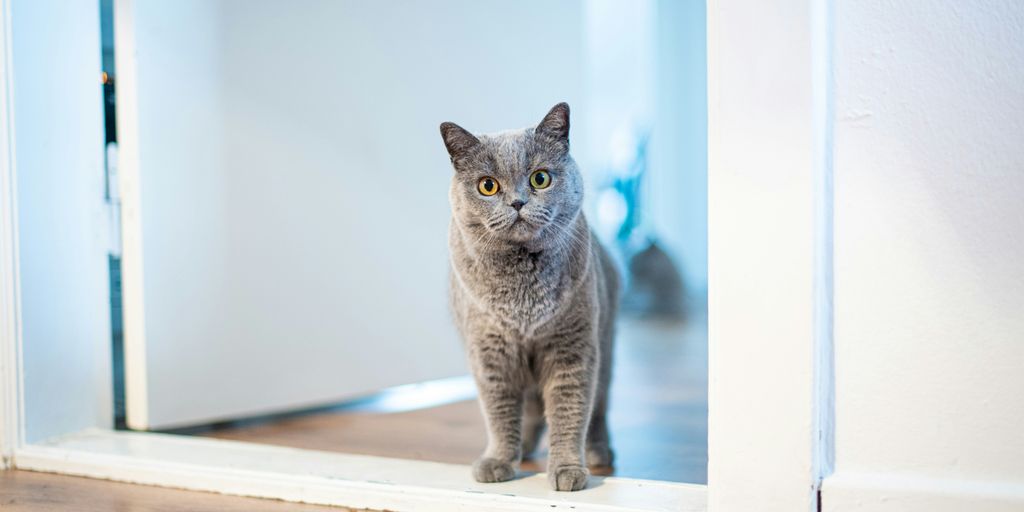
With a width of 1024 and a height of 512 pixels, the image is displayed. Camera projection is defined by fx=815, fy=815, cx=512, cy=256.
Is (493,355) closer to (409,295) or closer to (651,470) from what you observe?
(651,470)

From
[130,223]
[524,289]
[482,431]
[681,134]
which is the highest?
[681,134]

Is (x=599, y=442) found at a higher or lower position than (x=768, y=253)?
lower

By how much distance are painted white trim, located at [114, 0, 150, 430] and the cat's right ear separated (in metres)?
0.82

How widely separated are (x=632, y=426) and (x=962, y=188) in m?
1.05

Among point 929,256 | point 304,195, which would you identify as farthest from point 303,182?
point 929,256

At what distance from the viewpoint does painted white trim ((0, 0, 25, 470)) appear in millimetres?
1513

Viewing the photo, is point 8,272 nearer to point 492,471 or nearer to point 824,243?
point 492,471

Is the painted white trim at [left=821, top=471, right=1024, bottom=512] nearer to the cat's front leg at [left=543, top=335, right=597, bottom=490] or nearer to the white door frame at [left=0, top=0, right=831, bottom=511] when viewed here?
the white door frame at [left=0, top=0, right=831, bottom=511]

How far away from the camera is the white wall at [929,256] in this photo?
94 centimetres

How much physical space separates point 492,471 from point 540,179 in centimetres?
47

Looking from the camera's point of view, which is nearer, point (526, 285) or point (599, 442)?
point (526, 285)

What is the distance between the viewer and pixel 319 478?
134cm

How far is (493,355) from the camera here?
1.34 meters

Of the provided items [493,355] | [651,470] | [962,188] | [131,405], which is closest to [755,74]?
[962,188]
